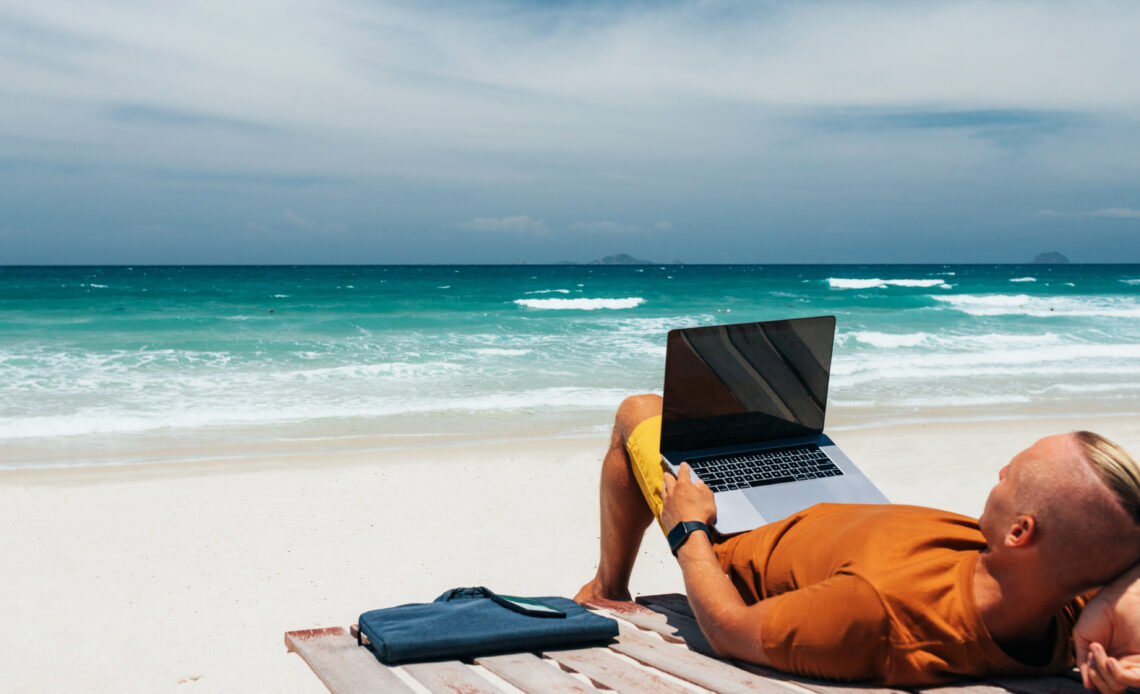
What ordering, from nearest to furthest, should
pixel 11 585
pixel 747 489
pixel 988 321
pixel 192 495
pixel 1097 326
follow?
pixel 747 489 < pixel 11 585 < pixel 192 495 < pixel 1097 326 < pixel 988 321

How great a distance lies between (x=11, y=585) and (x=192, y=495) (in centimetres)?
166

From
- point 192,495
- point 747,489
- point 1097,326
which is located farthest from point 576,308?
point 747,489

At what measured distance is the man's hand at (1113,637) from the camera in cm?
183

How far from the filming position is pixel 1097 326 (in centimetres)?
2338

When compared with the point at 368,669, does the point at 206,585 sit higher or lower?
lower

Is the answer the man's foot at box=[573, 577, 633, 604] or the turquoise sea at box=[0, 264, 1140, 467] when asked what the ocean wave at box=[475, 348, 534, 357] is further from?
the man's foot at box=[573, 577, 633, 604]

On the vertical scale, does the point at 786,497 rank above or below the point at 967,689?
above

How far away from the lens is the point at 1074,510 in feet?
6.12

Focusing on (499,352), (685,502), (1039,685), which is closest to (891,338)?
(499,352)

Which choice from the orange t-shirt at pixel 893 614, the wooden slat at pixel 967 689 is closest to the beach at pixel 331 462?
the orange t-shirt at pixel 893 614

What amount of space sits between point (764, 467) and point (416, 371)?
10.7 m

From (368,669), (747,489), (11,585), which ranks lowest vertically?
(11,585)

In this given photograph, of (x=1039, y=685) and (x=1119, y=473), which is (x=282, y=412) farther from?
(x=1119, y=473)

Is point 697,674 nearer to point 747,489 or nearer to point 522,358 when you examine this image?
point 747,489
